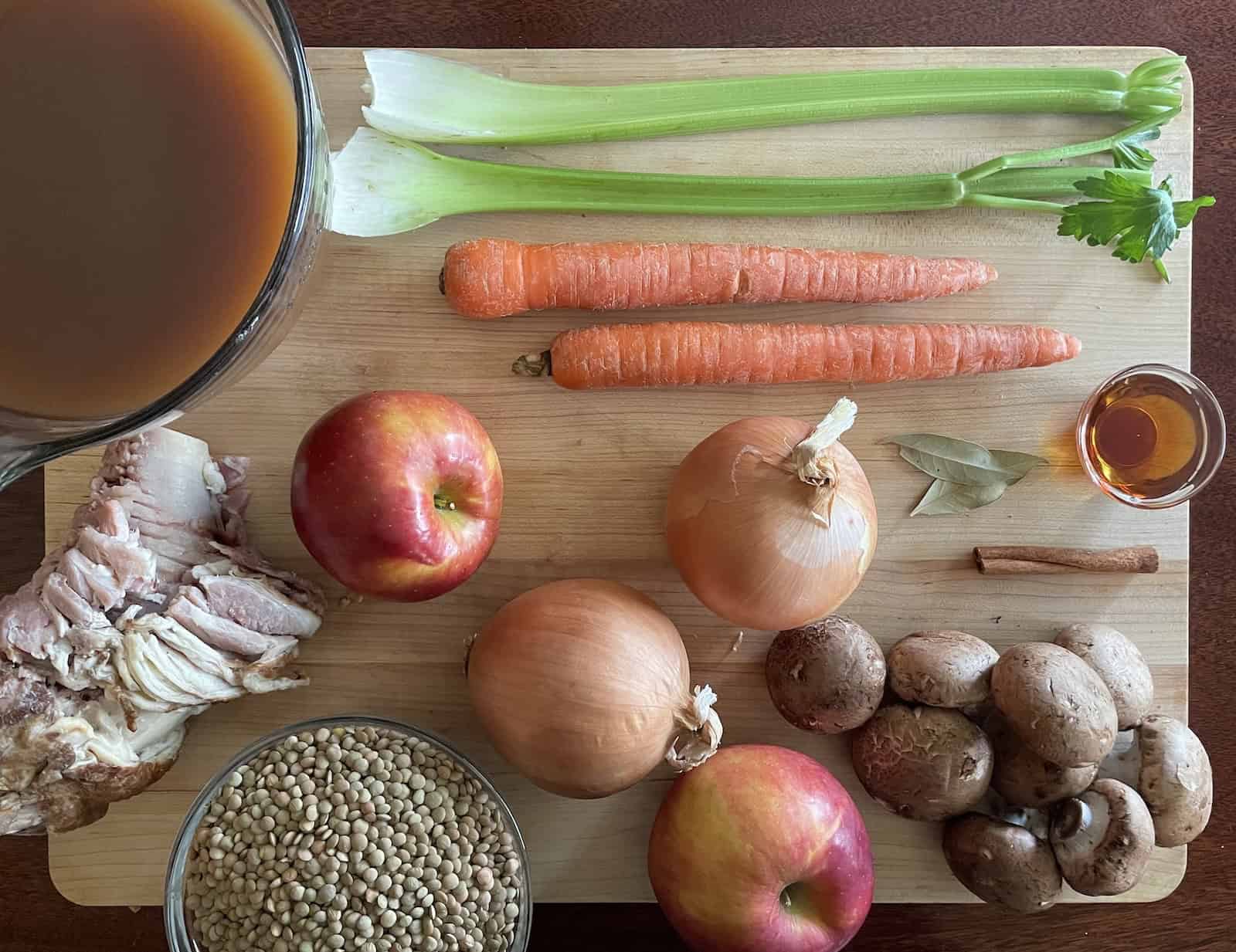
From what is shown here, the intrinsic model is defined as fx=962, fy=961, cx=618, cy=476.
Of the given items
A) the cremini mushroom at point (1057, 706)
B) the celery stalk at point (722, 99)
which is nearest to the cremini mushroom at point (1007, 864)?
the cremini mushroom at point (1057, 706)

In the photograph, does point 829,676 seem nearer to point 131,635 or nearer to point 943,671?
point 943,671

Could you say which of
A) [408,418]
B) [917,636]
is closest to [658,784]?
[917,636]

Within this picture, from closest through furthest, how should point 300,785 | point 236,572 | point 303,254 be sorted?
point 303,254 → point 300,785 → point 236,572

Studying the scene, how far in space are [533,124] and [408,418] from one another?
0.45 metres

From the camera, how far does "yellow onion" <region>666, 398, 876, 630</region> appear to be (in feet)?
3.52

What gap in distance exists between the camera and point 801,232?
1307 mm

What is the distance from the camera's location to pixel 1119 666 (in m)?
1.20

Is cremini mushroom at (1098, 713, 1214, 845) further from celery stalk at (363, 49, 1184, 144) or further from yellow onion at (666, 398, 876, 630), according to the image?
celery stalk at (363, 49, 1184, 144)

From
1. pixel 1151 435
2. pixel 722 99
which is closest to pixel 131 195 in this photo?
pixel 722 99

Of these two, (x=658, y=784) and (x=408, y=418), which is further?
(x=658, y=784)

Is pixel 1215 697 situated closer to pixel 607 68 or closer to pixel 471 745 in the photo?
pixel 471 745

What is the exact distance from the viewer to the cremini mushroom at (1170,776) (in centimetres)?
118

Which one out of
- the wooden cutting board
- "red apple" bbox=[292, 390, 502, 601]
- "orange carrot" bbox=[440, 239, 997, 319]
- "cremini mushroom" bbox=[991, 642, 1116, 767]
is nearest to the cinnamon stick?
the wooden cutting board

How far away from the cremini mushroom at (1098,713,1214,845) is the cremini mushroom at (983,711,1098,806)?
0.21 ft
